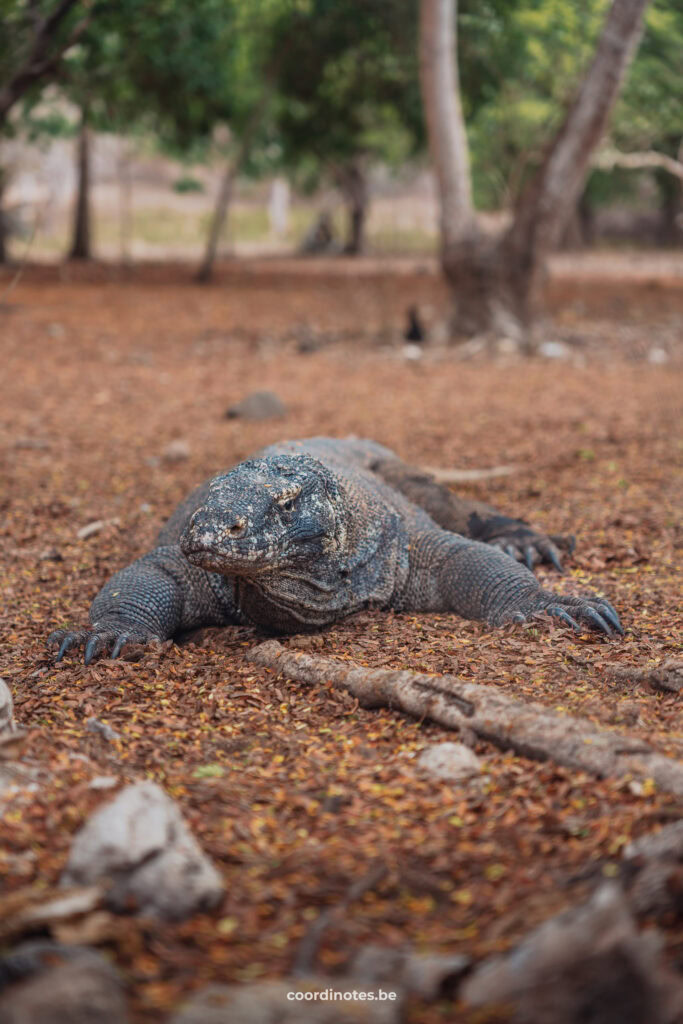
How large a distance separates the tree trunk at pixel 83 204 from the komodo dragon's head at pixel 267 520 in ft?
60.7

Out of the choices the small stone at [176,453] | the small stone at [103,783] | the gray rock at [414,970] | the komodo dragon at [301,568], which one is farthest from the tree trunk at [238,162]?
the gray rock at [414,970]

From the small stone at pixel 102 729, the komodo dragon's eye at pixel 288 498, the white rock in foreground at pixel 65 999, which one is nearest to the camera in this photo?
the white rock in foreground at pixel 65 999

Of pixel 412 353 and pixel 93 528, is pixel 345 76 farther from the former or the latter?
pixel 93 528

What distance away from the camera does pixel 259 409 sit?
7816 millimetres

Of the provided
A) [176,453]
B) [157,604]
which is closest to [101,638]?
[157,604]

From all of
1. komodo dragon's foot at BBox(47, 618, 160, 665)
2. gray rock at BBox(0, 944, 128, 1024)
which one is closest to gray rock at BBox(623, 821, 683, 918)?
gray rock at BBox(0, 944, 128, 1024)

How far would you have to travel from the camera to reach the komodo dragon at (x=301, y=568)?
3.18m

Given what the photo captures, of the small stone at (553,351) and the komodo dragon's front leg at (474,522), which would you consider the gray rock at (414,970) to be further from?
the small stone at (553,351)

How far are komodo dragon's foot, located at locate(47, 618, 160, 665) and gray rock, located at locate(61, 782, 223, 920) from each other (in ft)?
4.76

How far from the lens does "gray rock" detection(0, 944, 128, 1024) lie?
1439 mm

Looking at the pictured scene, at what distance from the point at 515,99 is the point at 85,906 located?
17752mm

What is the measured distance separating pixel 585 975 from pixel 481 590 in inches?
85.0

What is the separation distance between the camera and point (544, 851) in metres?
2.01

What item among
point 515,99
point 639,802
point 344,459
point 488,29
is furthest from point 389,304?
point 639,802
